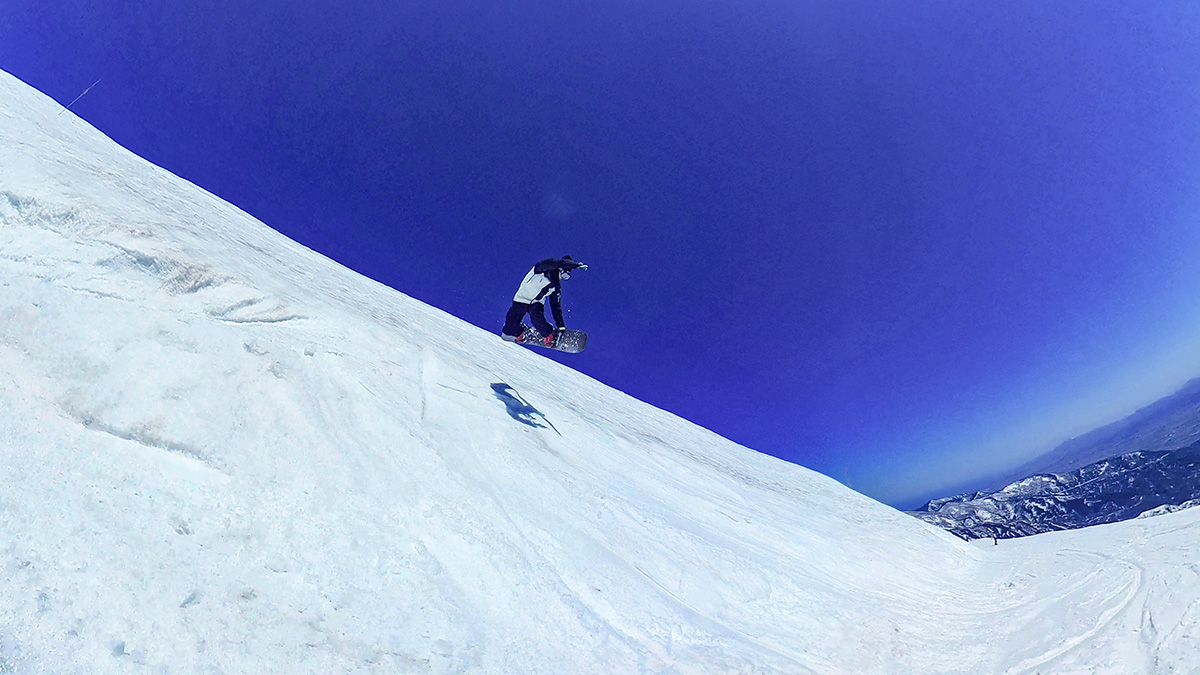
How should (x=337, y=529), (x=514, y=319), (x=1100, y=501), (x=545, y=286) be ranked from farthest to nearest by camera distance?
(x=1100, y=501)
(x=514, y=319)
(x=545, y=286)
(x=337, y=529)

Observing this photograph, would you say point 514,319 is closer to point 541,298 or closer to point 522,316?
point 522,316

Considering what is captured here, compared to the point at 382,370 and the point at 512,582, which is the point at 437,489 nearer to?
the point at 512,582

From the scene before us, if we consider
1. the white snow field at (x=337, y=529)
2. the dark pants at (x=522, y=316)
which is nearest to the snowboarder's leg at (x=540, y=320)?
the dark pants at (x=522, y=316)

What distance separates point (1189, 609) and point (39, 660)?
537 inches

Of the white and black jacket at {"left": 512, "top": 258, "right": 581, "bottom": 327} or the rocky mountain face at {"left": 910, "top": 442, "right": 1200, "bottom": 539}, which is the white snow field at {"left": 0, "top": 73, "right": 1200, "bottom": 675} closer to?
the white and black jacket at {"left": 512, "top": 258, "right": 581, "bottom": 327}

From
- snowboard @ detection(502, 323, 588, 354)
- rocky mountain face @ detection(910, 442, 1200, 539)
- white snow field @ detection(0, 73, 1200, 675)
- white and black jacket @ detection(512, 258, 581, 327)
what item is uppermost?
rocky mountain face @ detection(910, 442, 1200, 539)

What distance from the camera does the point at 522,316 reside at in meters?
15.0

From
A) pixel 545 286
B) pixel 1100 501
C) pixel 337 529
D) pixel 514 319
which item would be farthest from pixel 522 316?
pixel 1100 501

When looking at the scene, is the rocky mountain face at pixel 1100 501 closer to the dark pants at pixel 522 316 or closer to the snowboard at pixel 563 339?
the snowboard at pixel 563 339

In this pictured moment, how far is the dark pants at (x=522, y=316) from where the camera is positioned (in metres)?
14.7

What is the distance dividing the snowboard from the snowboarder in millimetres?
86

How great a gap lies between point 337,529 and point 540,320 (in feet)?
31.8

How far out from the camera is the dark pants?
1474cm

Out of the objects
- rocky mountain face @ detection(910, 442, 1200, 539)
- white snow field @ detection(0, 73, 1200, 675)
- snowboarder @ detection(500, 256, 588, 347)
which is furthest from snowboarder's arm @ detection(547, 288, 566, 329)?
rocky mountain face @ detection(910, 442, 1200, 539)
